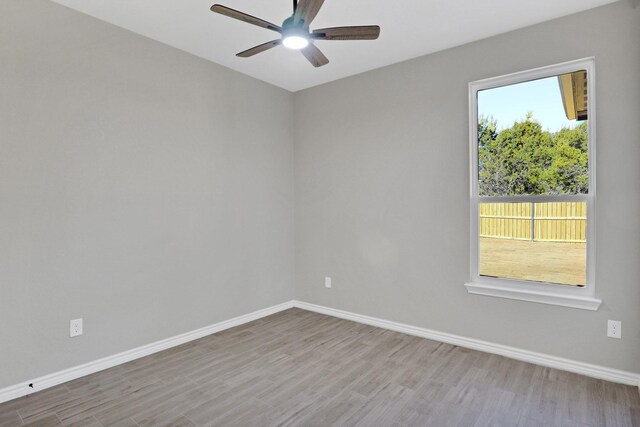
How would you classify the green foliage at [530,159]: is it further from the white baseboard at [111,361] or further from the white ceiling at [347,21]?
the white baseboard at [111,361]

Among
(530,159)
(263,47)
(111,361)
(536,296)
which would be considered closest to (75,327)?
(111,361)

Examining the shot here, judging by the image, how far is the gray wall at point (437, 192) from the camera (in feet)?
8.28

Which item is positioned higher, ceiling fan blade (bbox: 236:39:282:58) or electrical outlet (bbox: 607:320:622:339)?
ceiling fan blade (bbox: 236:39:282:58)

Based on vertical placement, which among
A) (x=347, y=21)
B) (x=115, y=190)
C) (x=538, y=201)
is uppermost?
(x=347, y=21)

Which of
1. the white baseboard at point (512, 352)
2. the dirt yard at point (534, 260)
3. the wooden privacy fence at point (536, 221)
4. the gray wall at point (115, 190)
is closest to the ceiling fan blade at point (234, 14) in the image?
the gray wall at point (115, 190)

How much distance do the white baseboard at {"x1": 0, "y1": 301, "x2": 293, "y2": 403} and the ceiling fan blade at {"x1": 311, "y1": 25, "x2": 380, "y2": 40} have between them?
9.17ft

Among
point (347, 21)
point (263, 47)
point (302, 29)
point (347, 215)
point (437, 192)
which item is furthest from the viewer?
point (347, 215)

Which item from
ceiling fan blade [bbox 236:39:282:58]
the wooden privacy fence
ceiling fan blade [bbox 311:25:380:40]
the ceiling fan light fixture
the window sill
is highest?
Result: ceiling fan blade [bbox 236:39:282:58]

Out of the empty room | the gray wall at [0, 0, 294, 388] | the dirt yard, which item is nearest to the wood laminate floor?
the empty room

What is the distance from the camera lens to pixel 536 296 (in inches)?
112

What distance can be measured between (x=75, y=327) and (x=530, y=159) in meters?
3.79

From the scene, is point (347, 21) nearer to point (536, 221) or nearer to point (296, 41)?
point (296, 41)

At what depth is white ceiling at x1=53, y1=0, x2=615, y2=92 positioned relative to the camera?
2562 mm

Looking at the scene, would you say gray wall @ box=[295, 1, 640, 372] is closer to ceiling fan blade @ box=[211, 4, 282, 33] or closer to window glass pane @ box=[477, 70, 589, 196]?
window glass pane @ box=[477, 70, 589, 196]
